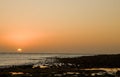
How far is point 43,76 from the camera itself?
35.0 meters

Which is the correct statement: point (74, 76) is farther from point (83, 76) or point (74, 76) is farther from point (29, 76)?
point (29, 76)

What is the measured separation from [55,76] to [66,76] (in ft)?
4.82

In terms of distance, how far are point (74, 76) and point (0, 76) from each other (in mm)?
9778

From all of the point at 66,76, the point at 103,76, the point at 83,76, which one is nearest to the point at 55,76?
the point at 66,76

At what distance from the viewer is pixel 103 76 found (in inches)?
1373

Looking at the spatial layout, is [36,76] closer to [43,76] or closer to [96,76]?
[43,76]

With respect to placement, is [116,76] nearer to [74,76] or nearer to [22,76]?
[74,76]

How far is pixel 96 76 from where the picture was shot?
3478 centimetres

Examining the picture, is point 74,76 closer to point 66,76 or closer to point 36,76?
point 66,76

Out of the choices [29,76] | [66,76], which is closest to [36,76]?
[29,76]

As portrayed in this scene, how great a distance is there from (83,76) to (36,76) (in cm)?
626

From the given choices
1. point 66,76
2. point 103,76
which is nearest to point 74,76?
point 66,76

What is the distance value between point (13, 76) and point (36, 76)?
3.03m

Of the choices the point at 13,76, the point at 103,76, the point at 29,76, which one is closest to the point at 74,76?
the point at 103,76
